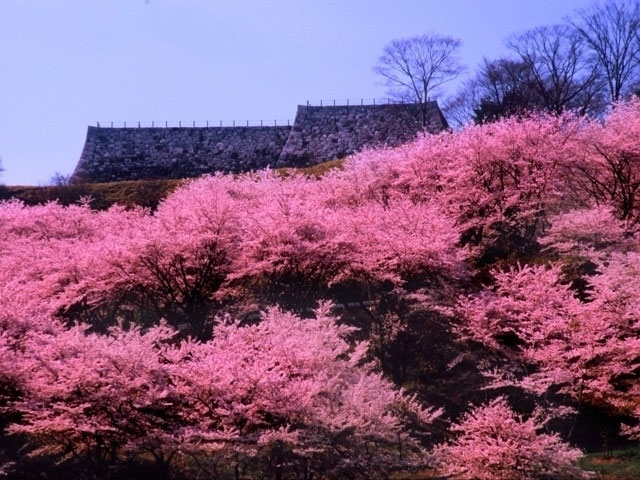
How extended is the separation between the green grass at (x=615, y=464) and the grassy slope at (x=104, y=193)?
2769cm

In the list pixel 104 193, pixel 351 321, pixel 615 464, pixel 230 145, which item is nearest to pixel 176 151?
pixel 230 145

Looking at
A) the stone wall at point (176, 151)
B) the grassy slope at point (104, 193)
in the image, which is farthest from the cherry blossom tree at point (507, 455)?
the stone wall at point (176, 151)

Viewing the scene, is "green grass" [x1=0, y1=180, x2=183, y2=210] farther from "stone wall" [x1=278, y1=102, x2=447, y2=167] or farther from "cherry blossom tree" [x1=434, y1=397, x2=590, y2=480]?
"cherry blossom tree" [x1=434, y1=397, x2=590, y2=480]

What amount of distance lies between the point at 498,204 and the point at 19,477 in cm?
1775

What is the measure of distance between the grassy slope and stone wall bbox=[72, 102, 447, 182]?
1678 cm

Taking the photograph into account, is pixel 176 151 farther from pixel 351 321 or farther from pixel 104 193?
pixel 351 321

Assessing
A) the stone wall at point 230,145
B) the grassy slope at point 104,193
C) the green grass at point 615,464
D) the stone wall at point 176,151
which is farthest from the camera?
the stone wall at point 176,151

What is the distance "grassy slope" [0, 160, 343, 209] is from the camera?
41531mm

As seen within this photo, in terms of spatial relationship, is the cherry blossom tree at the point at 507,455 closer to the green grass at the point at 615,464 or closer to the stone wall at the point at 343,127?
the green grass at the point at 615,464

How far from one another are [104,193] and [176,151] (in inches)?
869

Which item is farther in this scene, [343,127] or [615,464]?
[343,127]

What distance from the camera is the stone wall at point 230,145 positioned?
204 feet

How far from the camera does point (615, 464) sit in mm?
15016

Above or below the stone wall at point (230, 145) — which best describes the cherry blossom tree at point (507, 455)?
below
